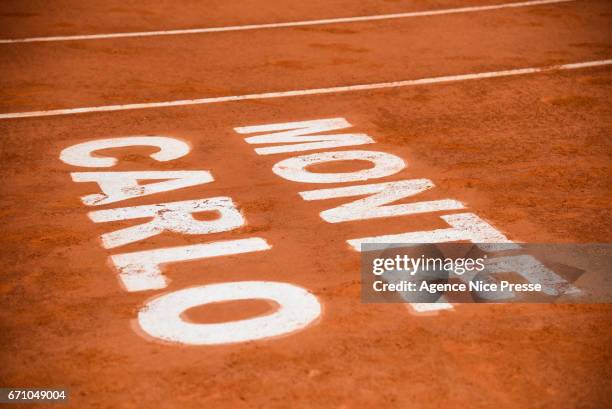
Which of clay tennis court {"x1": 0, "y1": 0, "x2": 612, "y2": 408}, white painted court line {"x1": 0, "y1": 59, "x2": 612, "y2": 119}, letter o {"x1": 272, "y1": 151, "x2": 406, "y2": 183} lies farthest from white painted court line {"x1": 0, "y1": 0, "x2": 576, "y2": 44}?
letter o {"x1": 272, "y1": 151, "x2": 406, "y2": 183}

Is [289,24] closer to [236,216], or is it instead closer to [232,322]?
[236,216]

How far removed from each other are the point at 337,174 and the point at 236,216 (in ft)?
3.92

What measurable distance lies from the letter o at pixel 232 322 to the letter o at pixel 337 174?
1876 mm

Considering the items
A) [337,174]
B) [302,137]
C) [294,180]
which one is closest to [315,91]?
[302,137]

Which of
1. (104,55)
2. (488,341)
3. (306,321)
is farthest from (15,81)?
(488,341)

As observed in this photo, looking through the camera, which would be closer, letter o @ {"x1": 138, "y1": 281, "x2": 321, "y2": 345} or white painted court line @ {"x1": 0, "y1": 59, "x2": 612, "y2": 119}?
letter o @ {"x1": 138, "y1": 281, "x2": 321, "y2": 345}

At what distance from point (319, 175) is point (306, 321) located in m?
2.40

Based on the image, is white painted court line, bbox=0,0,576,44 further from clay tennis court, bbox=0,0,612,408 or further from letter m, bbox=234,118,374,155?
letter m, bbox=234,118,374,155

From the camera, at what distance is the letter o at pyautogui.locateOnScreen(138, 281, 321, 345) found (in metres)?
5.43

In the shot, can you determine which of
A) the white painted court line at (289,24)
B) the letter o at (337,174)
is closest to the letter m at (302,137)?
the letter o at (337,174)

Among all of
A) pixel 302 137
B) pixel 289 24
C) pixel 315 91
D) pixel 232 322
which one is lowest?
pixel 232 322

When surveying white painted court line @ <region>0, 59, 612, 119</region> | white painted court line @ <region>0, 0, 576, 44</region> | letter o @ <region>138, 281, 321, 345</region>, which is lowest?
letter o @ <region>138, 281, 321, 345</region>

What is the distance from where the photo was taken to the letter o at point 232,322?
17.8ft

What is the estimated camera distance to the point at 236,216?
697 centimetres
